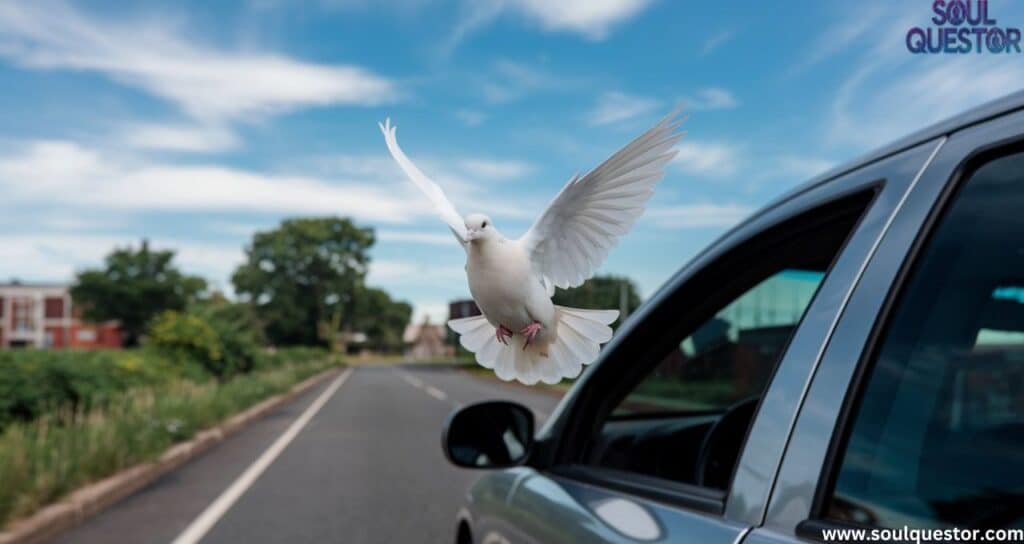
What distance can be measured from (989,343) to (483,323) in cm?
108

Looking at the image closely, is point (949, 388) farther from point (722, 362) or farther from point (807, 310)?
point (722, 362)

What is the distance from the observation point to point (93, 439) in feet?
30.7

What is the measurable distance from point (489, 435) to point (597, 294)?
189 cm

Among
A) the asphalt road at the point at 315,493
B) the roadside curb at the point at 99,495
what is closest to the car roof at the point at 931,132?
the roadside curb at the point at 99,495

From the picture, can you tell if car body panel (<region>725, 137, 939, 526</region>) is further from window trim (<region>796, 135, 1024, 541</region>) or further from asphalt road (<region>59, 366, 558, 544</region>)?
asphalt road (<region>59, 366, 558, 544</region>)

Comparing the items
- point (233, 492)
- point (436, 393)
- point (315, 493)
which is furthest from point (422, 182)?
point (436, 393)

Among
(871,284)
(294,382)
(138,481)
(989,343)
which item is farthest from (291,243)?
(294,382)

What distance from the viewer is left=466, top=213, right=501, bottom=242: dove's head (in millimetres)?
429

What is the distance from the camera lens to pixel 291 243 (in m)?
0.83

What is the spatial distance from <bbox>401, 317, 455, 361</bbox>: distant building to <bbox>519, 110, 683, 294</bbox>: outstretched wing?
0.61ft

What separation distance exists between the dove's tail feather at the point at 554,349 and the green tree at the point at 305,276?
303 mm

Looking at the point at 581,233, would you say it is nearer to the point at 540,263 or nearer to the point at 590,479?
the point at 540,263

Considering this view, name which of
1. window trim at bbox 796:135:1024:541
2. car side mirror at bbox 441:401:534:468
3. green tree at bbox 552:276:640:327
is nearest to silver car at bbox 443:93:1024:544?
window trim at bbox 796:135:1024:541

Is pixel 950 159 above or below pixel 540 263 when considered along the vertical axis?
above
